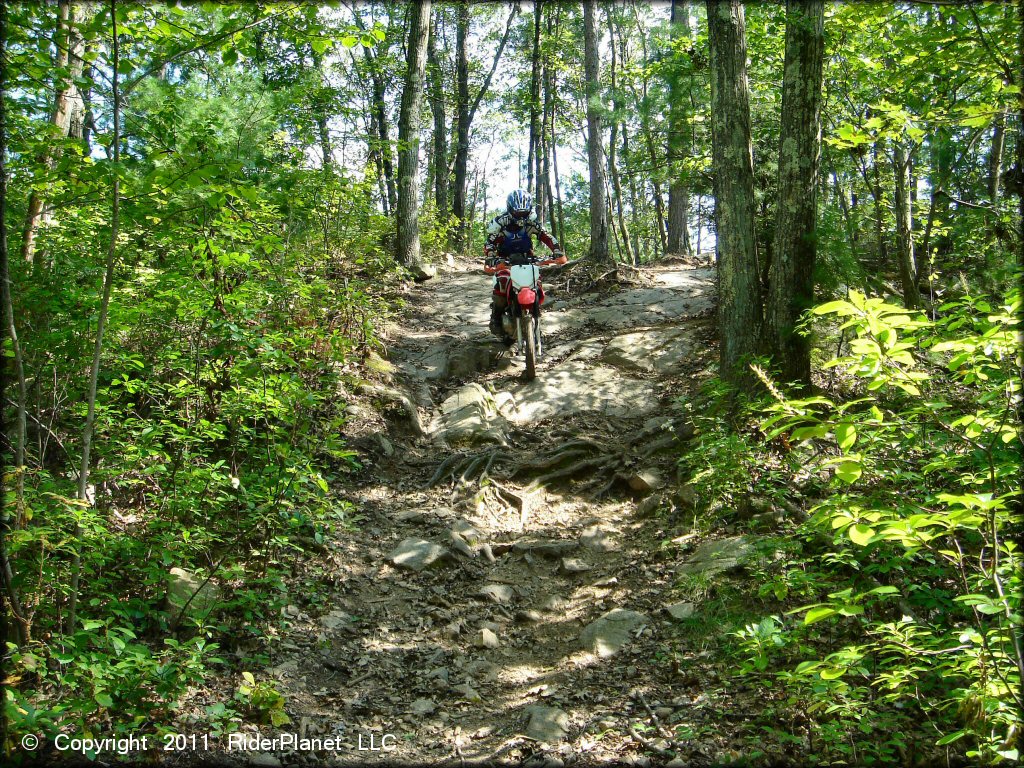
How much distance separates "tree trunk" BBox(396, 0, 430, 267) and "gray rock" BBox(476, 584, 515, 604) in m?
9.39

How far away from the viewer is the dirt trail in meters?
3.46

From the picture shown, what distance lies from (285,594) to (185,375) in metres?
2.10

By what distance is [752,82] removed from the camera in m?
9.35

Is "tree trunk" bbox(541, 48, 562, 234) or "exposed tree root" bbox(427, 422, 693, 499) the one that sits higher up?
"tree trunk" bbox(541, 48, 562, 234)

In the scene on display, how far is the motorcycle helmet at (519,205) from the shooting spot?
28.9 feet

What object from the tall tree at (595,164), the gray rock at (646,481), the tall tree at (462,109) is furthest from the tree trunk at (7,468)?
the tall tree at (462,109)

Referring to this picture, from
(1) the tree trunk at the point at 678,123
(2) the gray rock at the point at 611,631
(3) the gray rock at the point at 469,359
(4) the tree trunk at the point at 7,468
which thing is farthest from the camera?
(3) the gray rock at the point at 469,359

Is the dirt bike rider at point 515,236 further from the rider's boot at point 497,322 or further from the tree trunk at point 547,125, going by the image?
the tree trunk at point 547,125

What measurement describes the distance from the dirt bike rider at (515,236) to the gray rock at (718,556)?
5059 millimetres

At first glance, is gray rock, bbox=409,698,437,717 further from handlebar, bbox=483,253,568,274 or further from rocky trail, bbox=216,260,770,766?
handlebar, bbox=483,253,568,274

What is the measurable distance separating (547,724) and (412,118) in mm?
11659

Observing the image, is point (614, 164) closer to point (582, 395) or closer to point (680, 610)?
point (582, 395)

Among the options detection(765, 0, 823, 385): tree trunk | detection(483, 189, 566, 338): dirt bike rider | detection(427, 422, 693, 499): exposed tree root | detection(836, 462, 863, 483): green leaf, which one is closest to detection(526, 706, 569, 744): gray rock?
detection(836, 462, 863, 483): green leaf

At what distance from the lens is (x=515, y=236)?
8.84 meters
